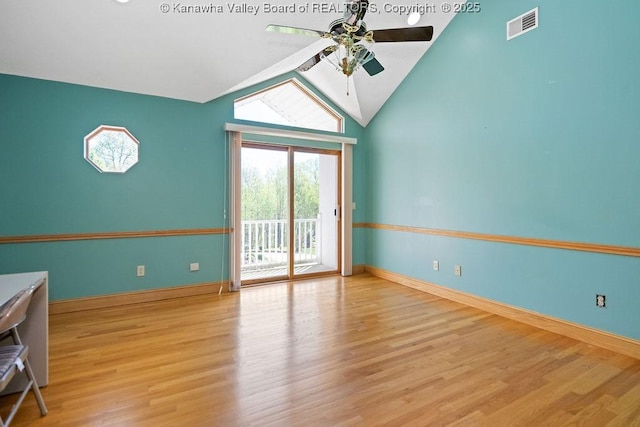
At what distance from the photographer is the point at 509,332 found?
2928 millimetres

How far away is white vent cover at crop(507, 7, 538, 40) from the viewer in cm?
303

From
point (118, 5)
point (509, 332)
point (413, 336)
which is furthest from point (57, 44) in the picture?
point (509, 332)

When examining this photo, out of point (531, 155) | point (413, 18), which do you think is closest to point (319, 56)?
point (413, 18)

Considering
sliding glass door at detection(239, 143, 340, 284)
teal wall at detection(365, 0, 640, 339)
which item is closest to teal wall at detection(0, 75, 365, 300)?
sliding glass door at detection(239, 143, 340, 284)

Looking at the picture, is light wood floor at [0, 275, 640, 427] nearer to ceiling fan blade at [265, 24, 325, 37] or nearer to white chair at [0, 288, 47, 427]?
white chair at [0, 288, 47, 427]

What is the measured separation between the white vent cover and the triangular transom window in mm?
2485

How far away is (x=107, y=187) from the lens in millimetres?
3602

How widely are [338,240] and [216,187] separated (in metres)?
2.11

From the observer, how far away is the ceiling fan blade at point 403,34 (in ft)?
8.28

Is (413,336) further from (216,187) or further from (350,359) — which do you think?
(216,187)

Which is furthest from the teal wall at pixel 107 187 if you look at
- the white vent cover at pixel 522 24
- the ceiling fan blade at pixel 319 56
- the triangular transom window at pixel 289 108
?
the white vent cover at pixel 522 24

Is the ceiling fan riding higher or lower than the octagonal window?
higher

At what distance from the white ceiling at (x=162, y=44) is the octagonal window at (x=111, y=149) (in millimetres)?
509

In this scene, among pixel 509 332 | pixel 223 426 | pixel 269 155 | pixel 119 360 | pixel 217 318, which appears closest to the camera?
pixel 223 426
